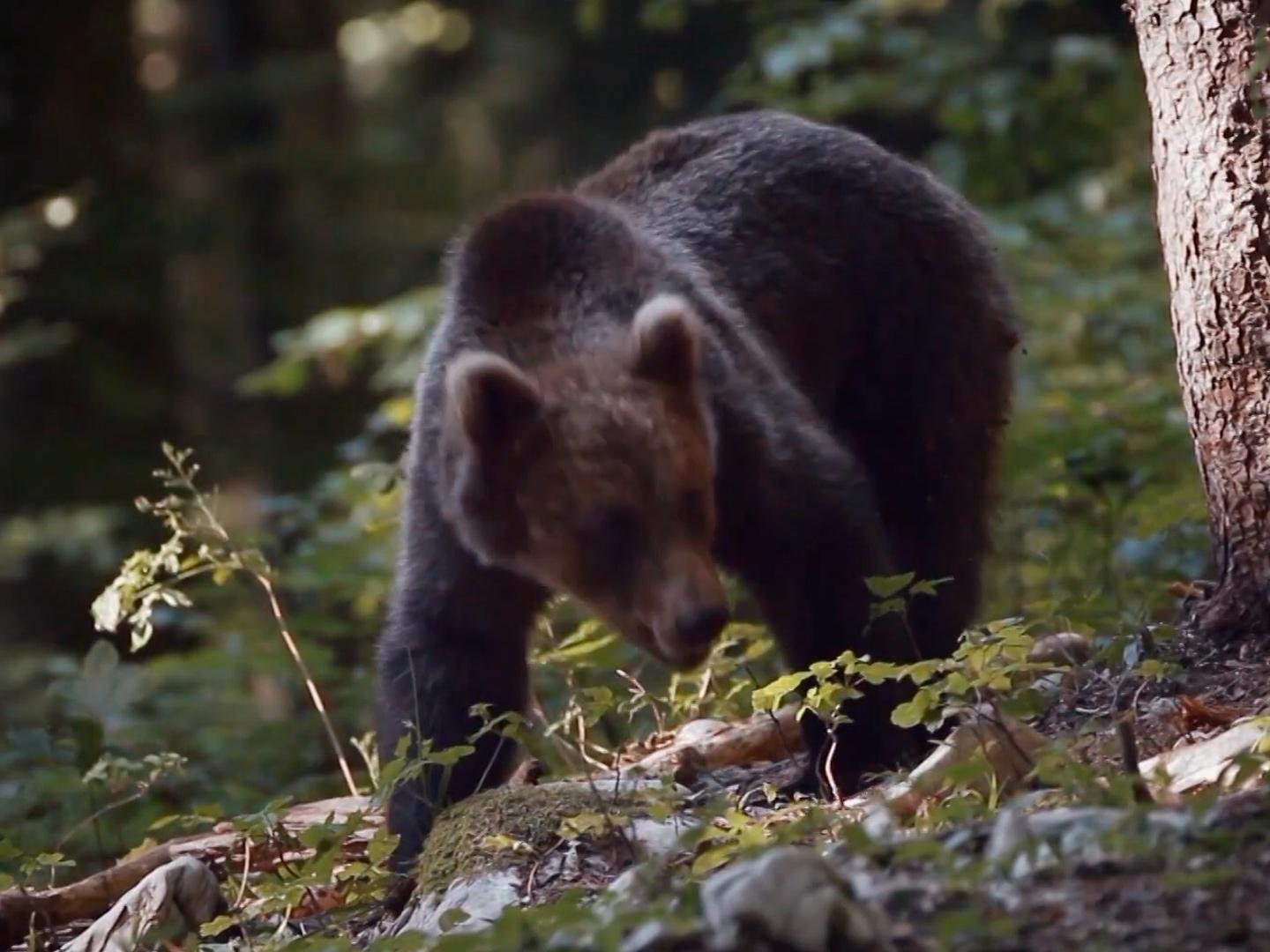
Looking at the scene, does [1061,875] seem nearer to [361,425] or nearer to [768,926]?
[768,926]

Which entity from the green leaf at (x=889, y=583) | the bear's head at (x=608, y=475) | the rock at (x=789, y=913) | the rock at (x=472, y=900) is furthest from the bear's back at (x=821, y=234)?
the rock at (x=789, y=913)

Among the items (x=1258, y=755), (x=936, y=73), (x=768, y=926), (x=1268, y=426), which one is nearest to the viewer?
(x=768, y=926)

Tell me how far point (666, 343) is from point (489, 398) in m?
0.46

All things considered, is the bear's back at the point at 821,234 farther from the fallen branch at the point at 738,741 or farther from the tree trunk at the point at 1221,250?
the tree trunk at the point at 1221,250

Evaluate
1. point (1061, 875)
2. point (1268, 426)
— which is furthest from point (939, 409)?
point (1061, 875)

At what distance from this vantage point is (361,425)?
1421 cm

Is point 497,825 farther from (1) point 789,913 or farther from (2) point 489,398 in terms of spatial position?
(1) point 789,913

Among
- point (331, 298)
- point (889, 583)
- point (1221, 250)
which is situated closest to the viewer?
point (889, 583)

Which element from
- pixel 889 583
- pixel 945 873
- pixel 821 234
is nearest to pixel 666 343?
pixel 889 583

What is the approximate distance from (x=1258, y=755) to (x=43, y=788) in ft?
13.0

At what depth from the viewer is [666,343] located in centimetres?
480

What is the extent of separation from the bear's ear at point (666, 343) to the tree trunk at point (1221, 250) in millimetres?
1241

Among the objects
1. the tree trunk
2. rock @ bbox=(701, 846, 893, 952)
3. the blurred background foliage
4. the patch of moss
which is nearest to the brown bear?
the patch of moss

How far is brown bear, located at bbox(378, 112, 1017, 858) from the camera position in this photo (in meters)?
4.78
